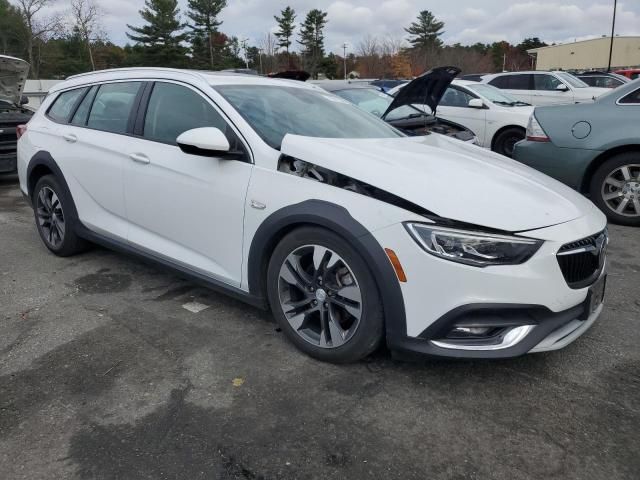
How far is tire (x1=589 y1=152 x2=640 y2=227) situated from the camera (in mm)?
5410

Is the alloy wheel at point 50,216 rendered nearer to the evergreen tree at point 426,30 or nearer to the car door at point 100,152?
the car door at point 100,152

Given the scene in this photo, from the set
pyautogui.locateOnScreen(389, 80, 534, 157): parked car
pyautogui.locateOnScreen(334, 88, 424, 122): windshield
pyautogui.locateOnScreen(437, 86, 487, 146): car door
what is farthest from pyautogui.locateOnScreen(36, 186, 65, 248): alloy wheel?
pyautogui.locateOnScreen(437, 86, 487, 146): car door

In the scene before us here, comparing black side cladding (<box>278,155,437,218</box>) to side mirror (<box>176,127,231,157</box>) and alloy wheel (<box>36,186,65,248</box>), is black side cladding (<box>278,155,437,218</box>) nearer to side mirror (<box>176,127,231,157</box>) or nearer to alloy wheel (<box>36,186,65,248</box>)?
side mirror (<box>176,127,231,157</box>)

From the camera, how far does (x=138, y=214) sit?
3.78m

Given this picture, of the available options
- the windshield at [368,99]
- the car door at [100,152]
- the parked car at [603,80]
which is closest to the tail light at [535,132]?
the windshield at [368,99]

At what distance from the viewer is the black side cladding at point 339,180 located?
253 cm

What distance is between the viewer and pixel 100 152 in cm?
400

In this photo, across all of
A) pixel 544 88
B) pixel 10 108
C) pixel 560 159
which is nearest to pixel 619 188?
pixel 560 159

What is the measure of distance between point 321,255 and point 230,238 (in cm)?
67

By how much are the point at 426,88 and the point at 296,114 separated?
2.78m

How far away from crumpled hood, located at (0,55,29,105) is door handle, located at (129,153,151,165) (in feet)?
23.4

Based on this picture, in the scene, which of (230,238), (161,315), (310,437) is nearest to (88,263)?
(161,315)

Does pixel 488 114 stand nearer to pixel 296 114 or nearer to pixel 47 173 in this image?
pixel 296 114

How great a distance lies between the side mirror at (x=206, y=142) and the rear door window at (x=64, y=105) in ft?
6.30
